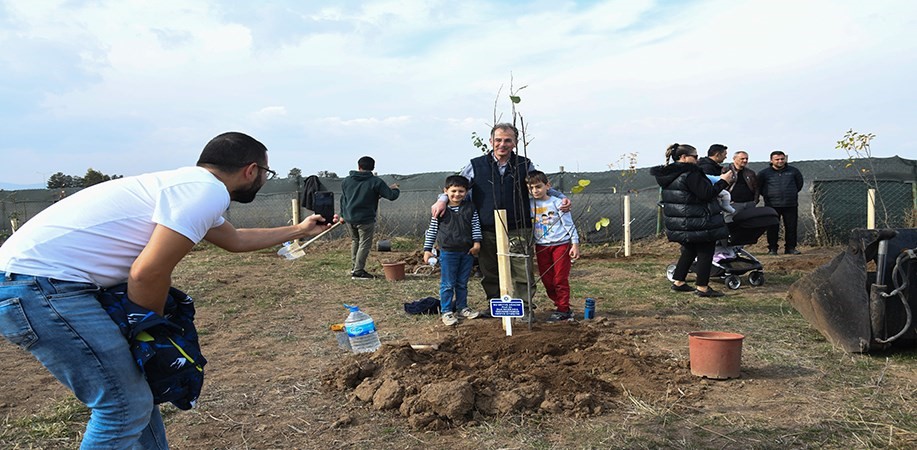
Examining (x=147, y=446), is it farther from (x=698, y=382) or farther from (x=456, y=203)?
(x=456, y=203)

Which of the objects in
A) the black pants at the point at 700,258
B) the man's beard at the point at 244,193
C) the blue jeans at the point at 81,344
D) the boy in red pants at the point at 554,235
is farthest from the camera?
the black pants at the point at 700,258

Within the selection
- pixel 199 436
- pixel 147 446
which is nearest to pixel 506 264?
pixel 199 436

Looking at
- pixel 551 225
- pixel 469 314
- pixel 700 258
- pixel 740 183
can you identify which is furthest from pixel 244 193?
pixel 740 183

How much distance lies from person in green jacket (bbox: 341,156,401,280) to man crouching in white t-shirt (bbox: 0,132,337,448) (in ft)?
23.4

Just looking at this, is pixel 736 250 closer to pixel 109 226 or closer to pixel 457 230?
pixel 457 230

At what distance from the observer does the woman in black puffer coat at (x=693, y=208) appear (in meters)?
6.74

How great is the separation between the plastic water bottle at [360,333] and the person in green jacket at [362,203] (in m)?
4.48

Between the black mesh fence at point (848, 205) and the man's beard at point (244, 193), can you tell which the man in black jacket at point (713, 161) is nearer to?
the black mesh fence at point (848, 205)

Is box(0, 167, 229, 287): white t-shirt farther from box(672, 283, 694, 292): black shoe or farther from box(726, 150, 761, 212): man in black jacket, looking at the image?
box(726, 150, 761, 212): man in black jacket

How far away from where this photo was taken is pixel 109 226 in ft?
6.88

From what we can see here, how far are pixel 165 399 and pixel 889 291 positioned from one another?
14.2 ft

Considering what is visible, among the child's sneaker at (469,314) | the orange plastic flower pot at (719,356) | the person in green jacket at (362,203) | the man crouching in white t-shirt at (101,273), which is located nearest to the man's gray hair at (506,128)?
the child's sneaker at (469,314)

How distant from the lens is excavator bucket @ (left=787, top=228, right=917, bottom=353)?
429 centimetres

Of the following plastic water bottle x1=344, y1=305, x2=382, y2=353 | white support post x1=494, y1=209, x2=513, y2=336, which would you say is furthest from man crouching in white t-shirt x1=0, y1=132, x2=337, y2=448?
white support post x1=494, y1=209, x2=513, y2=336
